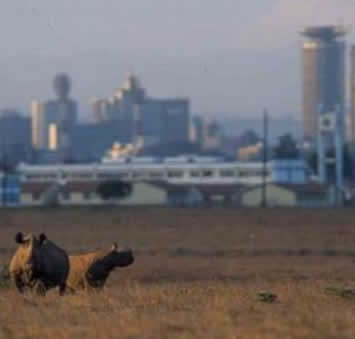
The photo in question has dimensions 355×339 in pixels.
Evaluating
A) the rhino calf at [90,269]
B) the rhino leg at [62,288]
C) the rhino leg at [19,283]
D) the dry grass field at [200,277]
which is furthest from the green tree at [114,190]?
the rhino leg at [19,283]

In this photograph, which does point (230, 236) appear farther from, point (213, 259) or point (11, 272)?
point (11, 272)

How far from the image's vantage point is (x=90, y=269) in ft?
65.3

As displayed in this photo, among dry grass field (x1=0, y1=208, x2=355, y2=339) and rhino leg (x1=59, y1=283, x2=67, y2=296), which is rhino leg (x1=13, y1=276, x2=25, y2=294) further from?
rhino leg (x1=59, y1=283, x2=67, y2=296)

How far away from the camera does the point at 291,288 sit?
1794 centimetres

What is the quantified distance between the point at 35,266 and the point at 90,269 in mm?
2331

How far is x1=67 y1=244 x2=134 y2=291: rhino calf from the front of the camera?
19734 mm

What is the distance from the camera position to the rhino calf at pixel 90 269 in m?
19.7

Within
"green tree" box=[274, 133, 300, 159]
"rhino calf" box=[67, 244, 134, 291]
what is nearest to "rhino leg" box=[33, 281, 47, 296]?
"rhino calf" box=[67, 244, 134, 291]

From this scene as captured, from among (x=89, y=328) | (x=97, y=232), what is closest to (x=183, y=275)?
(x=89, y=328)

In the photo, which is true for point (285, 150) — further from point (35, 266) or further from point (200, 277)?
point (35, 266)

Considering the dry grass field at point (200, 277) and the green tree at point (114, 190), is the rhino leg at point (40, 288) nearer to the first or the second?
the dry grass field at point (200, 277)

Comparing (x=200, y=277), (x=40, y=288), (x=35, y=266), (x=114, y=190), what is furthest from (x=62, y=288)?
(x=114, y=190)

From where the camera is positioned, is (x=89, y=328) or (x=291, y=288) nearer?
(x=89, y=328)

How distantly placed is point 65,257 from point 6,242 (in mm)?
27070
